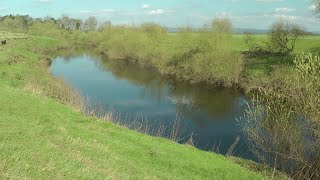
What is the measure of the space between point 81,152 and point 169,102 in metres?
32.6

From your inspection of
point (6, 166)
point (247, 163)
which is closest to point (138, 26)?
point (247, 163)

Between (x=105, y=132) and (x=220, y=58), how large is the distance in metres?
35.6

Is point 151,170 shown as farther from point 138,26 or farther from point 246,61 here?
point 138,26

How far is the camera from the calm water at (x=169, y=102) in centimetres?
3172

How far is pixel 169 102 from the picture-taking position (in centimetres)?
4503

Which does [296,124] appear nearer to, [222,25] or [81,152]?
[81,152]

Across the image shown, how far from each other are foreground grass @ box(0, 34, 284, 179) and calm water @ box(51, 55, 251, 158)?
26.7 ft

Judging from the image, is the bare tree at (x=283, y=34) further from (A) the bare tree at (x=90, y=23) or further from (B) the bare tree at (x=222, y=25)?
(A) the bare tree at (x=90, y=23)

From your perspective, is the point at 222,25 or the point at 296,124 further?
the point at 222,25

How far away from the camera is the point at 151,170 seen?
1526 cm

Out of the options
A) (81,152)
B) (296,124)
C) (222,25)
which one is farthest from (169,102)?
(81,152)

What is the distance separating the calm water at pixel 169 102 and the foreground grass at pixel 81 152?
815 cm

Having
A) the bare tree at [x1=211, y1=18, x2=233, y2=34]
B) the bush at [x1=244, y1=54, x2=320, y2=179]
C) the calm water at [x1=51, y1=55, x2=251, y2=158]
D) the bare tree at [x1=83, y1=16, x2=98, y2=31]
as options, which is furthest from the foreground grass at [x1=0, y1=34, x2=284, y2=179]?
the bare tree at [x1=83, y1=16, x2=98, y2=31]

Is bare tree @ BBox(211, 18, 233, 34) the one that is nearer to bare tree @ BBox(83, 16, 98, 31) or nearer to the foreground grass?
the foreground grass
